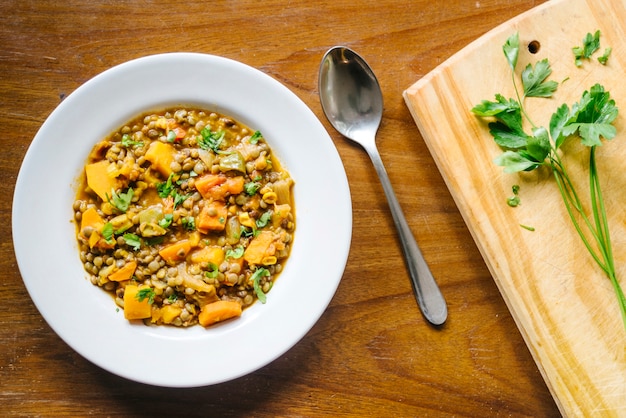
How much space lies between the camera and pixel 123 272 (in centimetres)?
293

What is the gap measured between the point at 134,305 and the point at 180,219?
502 millimetres

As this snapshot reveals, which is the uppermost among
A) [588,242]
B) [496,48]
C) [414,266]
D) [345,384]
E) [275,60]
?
[496,48]

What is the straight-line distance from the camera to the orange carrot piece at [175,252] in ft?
9.64

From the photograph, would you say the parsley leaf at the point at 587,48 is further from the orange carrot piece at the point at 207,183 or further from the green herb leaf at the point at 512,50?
the orange carrot piece at the point at 207,183

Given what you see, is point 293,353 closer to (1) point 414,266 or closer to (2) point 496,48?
(1) point 414,266

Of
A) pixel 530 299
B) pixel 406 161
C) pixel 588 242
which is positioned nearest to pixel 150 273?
pixel 406 161

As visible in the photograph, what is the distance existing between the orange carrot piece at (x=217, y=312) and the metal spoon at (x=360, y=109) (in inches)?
→ 40.5

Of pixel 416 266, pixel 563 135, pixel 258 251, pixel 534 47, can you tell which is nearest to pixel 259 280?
pixel 258 251

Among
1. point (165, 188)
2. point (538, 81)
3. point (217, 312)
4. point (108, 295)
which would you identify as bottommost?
point (108, 295)

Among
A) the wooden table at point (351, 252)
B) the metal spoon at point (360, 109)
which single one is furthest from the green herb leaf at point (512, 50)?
the metal spoon at point (360, 109)

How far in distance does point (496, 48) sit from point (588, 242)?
1.23 metres

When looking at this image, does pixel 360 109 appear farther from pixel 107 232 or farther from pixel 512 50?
pixel 107 232

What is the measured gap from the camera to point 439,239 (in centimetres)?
329

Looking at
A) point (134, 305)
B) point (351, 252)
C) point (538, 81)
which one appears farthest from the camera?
point (351, 252)
